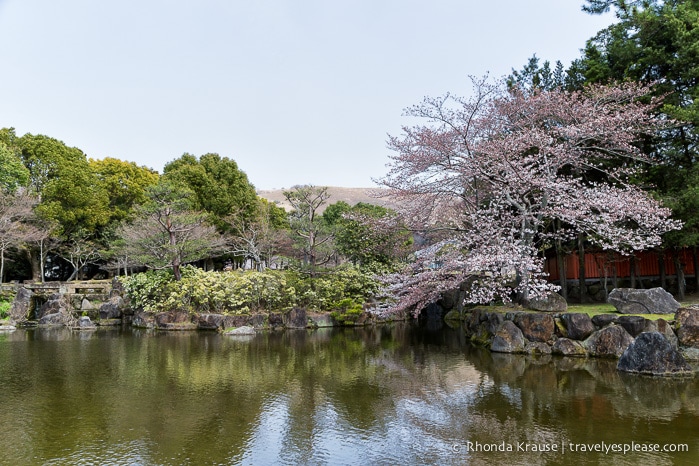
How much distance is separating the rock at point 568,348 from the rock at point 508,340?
2.35 feet

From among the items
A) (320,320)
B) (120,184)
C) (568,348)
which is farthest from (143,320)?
(568,348)

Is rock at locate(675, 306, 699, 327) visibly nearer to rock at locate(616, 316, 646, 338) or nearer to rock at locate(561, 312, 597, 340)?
rock at locate(616, 316, 646, 338)

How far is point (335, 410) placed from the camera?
6.53 m

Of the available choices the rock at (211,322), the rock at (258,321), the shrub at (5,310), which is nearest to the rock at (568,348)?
the rock at (258,321)

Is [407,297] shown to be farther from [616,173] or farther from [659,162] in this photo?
[659,162]

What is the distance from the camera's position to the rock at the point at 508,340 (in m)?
10.8

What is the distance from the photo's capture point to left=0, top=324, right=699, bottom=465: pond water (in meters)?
4.94

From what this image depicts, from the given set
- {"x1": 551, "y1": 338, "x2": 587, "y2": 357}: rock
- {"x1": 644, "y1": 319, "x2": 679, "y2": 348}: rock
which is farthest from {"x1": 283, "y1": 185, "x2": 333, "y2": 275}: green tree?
{"x1": 644, "y1": 319, "x2": 679, "y2": 348}: rock

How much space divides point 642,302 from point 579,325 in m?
1.38

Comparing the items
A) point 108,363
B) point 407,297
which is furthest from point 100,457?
point 407,297

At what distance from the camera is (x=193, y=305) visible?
17141 mm

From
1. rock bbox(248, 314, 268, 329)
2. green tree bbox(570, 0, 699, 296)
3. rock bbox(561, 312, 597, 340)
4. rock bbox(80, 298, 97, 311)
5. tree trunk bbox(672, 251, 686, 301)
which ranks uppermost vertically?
green tree bbox(570, 0, 699, 296)

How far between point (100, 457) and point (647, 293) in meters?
10.4

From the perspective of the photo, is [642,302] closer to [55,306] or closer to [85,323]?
[85,323]
